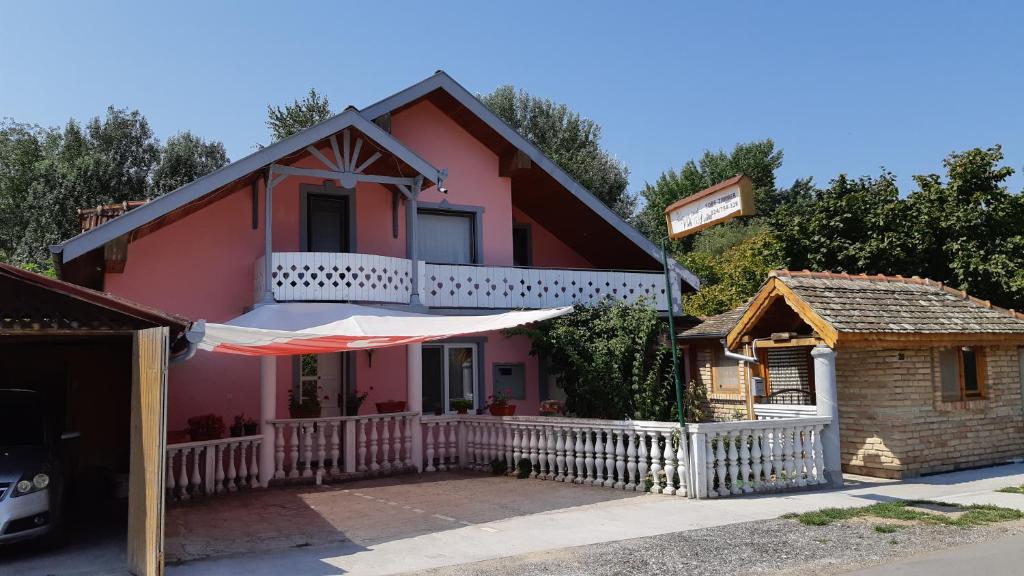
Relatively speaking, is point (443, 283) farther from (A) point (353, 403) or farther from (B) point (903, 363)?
(B) point (903, 363)

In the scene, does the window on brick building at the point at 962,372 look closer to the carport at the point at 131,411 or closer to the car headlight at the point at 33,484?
the carport at the point at 131,411

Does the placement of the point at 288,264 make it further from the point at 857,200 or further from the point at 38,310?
the point at 857,200

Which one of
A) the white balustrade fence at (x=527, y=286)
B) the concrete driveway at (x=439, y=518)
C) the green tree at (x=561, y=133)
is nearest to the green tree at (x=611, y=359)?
the white balustrade fence at (x=527, y=286)

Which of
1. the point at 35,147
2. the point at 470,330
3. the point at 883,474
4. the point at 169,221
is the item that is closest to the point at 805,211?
the point at 883,474

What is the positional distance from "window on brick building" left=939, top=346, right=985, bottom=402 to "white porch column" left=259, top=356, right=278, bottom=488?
10.7m

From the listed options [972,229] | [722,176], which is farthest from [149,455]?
[722,176]

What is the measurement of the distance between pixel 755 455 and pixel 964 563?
3834 millimetres

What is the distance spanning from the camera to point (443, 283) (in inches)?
627

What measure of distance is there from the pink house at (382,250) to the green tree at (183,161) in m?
18.7

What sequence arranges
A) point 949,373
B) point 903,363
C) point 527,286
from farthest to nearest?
point 527,286
point 949,373
point 903,363

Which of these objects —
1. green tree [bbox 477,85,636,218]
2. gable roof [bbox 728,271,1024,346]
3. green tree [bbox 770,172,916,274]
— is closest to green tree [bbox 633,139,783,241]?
green tree [bbox 477,85,636,218]

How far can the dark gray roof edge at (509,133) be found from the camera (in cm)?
1617

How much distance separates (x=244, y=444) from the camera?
12266 millimetres

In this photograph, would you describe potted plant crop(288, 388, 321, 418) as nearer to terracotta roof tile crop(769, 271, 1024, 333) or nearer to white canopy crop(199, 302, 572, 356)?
white canopy crop(199, 302, 572, 356)
